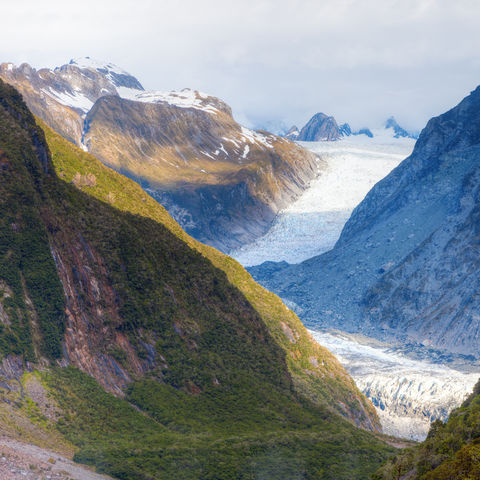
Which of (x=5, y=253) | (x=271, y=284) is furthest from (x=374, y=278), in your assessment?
(x=5, y=253)

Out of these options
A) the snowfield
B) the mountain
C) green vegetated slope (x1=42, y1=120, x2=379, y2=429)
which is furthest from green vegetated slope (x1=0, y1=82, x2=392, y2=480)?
the mountain

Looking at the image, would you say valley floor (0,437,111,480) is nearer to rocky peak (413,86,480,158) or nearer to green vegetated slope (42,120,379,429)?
green vegetated slope (42,120,379,429)

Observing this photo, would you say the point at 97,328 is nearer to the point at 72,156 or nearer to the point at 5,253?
the point at 5,253

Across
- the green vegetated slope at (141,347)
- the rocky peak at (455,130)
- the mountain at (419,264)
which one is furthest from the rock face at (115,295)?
the rocky peak at (455,130)

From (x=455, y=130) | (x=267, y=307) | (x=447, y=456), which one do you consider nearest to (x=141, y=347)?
(x=267, y=307)

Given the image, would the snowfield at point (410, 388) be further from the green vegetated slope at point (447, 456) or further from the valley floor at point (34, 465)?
the valley floor at point (34, 465)

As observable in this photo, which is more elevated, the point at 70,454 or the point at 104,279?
the point at 104,279
